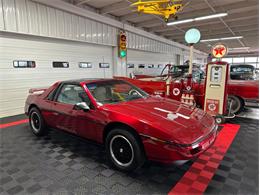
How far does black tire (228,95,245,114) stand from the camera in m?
4.82

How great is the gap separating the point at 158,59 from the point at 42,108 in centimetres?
1093

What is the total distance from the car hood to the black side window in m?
0.50

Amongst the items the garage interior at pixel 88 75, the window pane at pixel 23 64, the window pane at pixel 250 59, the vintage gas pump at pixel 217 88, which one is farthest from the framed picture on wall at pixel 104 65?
the window pane at pixel 250 59

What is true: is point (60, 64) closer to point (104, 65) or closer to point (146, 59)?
point (104, 65)

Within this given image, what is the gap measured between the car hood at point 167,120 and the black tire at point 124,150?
0.20m

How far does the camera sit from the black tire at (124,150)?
6.59 feet

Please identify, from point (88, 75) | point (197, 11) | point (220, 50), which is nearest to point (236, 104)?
point (220, 50)

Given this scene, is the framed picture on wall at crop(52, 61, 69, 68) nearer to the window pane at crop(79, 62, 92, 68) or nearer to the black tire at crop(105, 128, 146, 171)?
the window pane at crop(79, 62, 92, 68)

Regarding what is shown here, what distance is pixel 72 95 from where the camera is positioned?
2861 millimetres

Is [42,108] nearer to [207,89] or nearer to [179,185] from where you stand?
[179,185]

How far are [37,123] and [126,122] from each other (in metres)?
2.30

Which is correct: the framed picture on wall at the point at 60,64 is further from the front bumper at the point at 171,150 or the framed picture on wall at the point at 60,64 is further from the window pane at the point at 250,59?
the window pane at the point at 250,59

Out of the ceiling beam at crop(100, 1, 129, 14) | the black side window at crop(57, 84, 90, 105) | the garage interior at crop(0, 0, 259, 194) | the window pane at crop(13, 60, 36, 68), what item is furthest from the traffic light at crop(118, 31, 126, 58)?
the black side window at crop(57, 84, 90, 105)

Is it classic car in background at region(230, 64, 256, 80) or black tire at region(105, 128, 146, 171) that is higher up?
classic car in background at region(230, 64, 256, 80)
